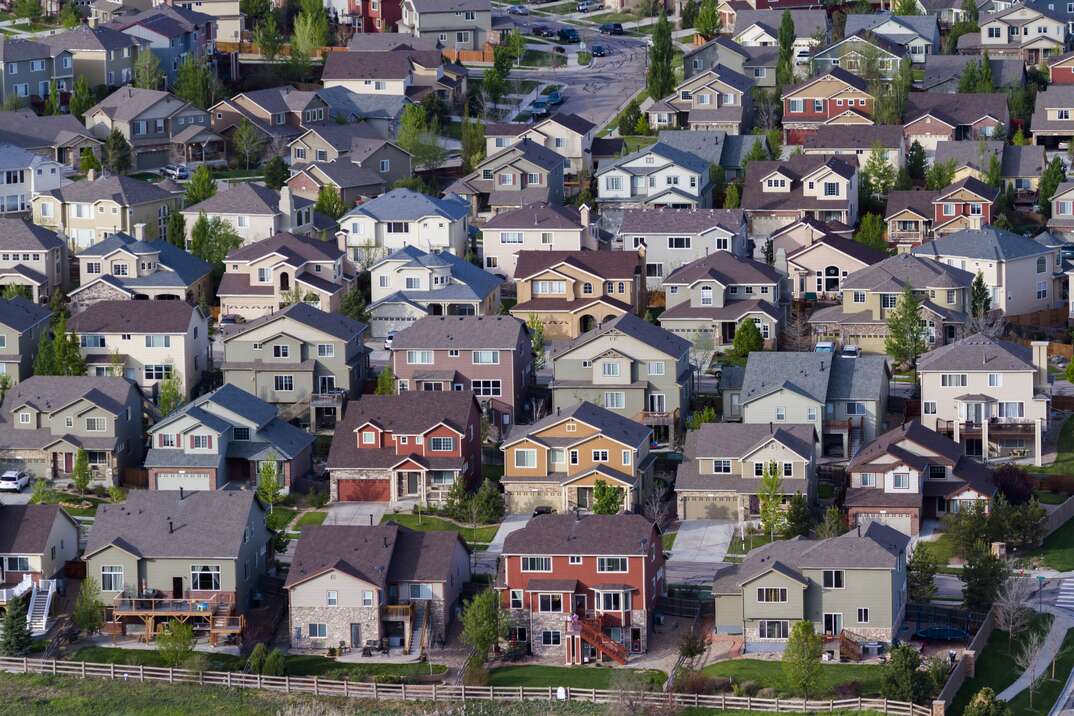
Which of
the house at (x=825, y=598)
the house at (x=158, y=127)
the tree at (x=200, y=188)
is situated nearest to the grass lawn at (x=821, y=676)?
the house at (x=825, y=598)

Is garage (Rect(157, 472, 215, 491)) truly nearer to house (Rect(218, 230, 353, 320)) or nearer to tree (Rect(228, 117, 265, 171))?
house (Rect(218, 230, 353, 320))

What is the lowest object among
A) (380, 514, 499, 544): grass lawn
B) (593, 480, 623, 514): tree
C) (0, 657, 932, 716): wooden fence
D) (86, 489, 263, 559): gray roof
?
(380, 514, 499, 544): grass lawn

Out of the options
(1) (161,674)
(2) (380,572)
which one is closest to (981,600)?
(2) (380,572)

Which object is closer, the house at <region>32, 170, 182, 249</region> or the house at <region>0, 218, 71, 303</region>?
the house at <region>0, 218, 71, 303</region>

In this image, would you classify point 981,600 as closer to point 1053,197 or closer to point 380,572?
point 380,572

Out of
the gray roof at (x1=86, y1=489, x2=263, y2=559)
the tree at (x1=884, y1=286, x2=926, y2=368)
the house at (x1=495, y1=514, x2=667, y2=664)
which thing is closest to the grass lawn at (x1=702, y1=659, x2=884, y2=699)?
the house at (x1=495, y1=514, x2=667, y2=664)

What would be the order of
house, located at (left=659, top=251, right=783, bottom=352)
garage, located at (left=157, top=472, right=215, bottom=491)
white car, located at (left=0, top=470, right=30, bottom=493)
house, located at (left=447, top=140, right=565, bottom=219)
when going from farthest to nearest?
house, located at (left=447, top=140, right=565, bottom=219)
house, located at (left=659, top=251, right=783, bottom=352)
white car, located at (left=0, top=470, right=30, bottom=493)
garage, located at (left=157, top=472, right=215, bottom=491)

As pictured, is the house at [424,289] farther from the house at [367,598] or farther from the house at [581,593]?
the house at [581,593]
